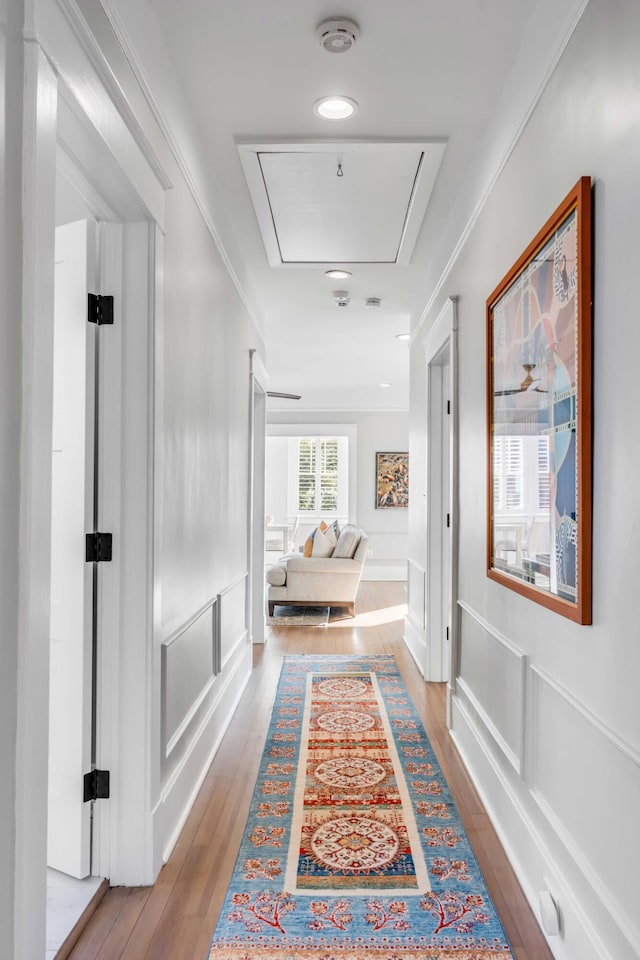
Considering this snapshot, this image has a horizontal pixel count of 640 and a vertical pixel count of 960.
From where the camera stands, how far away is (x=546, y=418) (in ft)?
6.37

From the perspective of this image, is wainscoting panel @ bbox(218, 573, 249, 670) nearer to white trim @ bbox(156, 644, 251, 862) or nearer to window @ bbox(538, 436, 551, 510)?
white trim @ bbox(156, 644, 251, 862)

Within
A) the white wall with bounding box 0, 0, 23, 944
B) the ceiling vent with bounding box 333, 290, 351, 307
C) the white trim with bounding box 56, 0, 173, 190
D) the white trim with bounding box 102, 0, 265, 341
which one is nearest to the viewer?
the white wall with bounding box 0, 0, 23, 944

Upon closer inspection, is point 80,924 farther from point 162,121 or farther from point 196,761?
point 162,121

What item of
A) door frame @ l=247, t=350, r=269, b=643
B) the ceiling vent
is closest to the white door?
the ceiling vent

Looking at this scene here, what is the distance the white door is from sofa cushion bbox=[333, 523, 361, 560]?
512 centimetres

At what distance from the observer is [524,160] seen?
2.22m

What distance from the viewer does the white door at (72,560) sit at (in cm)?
205

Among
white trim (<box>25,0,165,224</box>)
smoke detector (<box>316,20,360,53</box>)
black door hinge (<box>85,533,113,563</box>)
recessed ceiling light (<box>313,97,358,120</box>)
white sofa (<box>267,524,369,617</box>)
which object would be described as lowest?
white sofa (<box>267,524,369,617</box>)

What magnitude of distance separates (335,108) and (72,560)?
6.24 feet

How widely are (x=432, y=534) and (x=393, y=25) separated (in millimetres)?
3069

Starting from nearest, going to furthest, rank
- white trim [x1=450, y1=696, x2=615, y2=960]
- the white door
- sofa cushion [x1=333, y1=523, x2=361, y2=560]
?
white trim [x1=450, y1=696, x2=615, y2=960] → the white door → sofa cushion [x1=333, y1=523, x2=361, y2=560]

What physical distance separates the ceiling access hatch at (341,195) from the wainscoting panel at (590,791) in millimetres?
2182

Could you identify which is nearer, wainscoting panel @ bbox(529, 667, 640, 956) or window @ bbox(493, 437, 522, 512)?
wainscoting panel @ bbox(529, 667, 640, 956)

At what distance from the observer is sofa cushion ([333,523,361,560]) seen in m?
7.11
